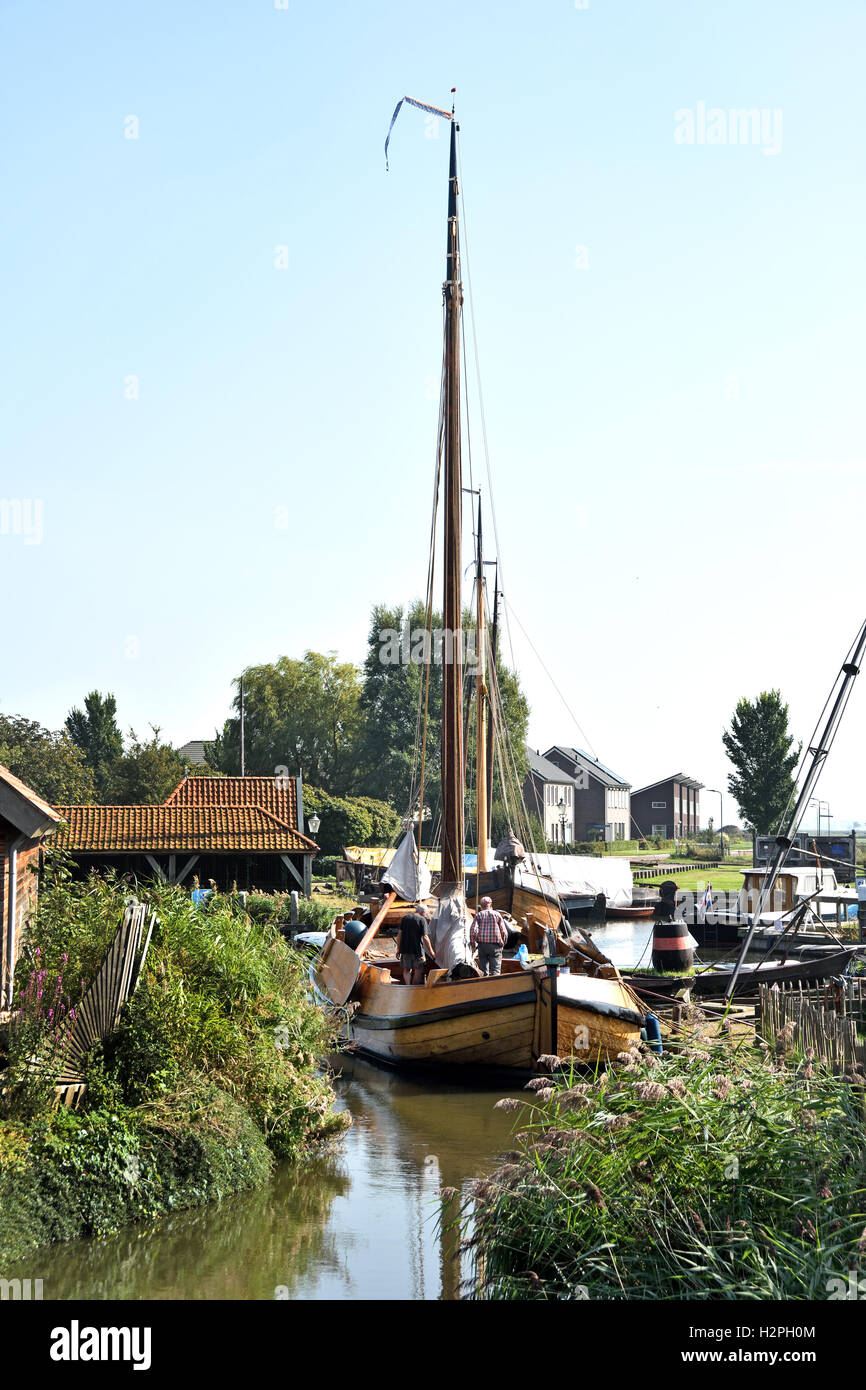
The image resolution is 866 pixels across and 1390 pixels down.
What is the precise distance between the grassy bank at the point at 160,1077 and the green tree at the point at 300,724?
63.2m

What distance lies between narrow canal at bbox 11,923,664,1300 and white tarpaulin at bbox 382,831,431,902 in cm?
636

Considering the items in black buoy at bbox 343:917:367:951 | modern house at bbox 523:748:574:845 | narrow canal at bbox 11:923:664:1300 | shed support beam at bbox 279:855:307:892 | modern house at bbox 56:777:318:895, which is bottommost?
narrow canal at bbox 11:923:664:1300

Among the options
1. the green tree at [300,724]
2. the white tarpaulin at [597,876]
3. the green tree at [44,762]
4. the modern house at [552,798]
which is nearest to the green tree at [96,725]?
the green tree at [300,724]

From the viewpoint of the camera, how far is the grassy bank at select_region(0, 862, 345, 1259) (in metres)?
9.34

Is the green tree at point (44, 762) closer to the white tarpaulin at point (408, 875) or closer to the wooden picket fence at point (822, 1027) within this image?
the white tarpaulin at point (408, 875)

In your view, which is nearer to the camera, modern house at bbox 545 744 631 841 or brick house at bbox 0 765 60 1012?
brick house at bbox 0 765 60 1012

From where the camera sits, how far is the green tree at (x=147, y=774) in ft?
175

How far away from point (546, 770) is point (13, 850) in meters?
80.1

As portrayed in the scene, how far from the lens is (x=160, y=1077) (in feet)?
33.7

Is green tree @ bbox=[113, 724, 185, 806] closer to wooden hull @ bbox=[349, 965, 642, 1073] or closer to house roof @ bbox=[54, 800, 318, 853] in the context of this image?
house roof @ bbox=[54, 800, 318, 853]

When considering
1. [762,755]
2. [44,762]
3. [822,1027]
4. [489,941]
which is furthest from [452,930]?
[762,755]

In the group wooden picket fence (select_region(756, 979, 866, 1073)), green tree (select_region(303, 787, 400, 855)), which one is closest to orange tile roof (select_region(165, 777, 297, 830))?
wooden picket fence (select_region(756, 979, 866, 1073))
